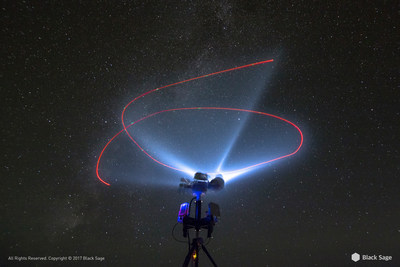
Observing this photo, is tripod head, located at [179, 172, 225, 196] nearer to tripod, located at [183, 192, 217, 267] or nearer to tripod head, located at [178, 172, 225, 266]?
tripod head, located at [178, 172, 225, 266]

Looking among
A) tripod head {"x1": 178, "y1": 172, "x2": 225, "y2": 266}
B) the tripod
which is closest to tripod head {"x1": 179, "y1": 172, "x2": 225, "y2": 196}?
tripod head {"x1": 178, "y1": 172, "x2": 225, "y2": 266}

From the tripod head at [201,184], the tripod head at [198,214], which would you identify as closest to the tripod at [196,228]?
the tripod head at [198,214]

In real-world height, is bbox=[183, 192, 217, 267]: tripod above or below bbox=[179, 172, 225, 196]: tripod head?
below

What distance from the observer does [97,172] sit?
1028 cm

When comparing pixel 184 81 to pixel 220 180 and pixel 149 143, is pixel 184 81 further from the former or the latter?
pixel 220 180

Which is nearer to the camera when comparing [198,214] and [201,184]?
[198,214]

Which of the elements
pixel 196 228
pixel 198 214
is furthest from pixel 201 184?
pixel 196 228

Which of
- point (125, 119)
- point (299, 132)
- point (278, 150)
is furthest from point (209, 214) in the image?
point (278, 150)

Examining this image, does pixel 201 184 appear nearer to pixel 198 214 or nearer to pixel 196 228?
pixel 198 214

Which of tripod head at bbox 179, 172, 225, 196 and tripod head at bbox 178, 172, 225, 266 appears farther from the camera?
tripod head at bbox 179, 172, 225, 196

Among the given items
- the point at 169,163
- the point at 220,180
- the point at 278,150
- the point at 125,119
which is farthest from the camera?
the point at 278,150

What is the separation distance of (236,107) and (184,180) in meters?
5.58

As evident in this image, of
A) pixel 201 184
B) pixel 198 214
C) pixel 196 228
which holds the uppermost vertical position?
pixel 201 184

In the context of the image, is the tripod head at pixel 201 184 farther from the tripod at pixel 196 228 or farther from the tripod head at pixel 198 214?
the tripod at pixel 196 228
